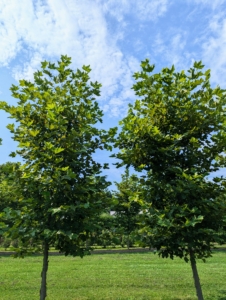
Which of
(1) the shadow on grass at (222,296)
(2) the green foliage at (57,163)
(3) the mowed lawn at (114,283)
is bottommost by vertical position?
(1) the shadow on grass at (222,296)

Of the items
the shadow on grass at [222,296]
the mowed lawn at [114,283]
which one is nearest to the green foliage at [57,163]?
the mowed lawn at [114,283]

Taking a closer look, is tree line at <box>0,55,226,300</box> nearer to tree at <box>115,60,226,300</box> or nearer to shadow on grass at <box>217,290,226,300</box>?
tree at <box>115,60,226,300</box>

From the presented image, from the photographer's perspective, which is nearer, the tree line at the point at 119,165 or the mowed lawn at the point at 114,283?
the tree line at the point at 119,165

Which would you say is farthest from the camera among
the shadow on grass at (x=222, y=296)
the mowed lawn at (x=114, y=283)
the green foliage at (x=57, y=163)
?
the mowed lawn at (x=114, y=283)

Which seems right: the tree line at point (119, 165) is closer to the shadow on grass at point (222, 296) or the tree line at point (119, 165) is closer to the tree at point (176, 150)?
the tree at point (176, 150)

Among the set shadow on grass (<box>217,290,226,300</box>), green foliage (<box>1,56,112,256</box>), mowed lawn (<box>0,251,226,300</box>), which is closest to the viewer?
green foliage (<box>1,56,112,256</box>)

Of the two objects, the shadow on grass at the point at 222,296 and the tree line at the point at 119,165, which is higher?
the tree line at the point at 119,165

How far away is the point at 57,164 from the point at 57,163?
0.19 metres

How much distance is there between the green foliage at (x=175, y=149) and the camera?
4.76 meters

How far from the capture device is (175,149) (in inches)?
194

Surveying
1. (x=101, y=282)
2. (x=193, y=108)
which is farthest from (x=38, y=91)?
(x=101, y=282)

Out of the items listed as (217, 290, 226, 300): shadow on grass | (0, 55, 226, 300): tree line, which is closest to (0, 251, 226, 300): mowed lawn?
(217, 290, 226, 300): shadow on grass

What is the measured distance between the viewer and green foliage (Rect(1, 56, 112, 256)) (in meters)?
4.17

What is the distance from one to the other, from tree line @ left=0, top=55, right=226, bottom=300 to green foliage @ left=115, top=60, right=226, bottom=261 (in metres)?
0.02
